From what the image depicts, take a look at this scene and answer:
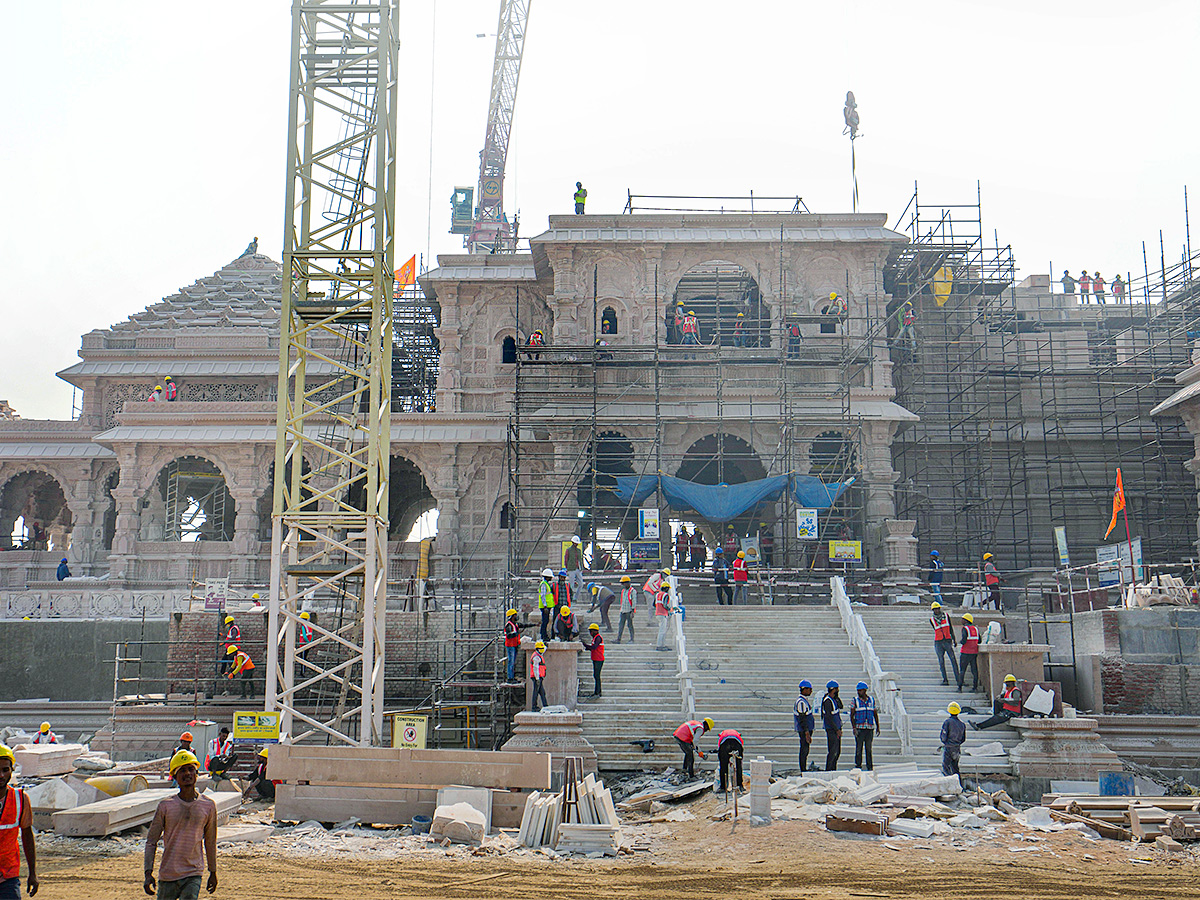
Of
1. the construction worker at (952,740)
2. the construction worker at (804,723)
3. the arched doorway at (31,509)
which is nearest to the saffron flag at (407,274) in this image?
the arched doorway at (31,509)

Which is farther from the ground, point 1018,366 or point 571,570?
point 1018,366

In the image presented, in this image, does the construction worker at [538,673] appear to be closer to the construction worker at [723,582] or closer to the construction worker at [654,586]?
the construction worker at [654,586]

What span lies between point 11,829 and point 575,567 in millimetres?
19518

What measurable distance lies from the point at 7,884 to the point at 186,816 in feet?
4.08

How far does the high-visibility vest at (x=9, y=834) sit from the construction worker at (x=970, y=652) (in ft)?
54.2

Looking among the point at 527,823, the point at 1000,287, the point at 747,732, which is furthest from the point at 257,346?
the point at 527,823

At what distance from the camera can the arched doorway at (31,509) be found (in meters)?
40.1

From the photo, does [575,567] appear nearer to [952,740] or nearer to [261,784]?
[261,784]

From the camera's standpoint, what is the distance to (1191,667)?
20.2 meters

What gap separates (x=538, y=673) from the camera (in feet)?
64.3

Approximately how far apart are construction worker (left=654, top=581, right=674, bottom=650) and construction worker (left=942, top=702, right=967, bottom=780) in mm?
6677

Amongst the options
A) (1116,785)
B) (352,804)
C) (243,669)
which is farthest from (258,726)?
(1116,785)

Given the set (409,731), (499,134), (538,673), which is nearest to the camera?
(409,731)

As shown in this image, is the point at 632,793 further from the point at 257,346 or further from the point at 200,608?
the point at 257,346
